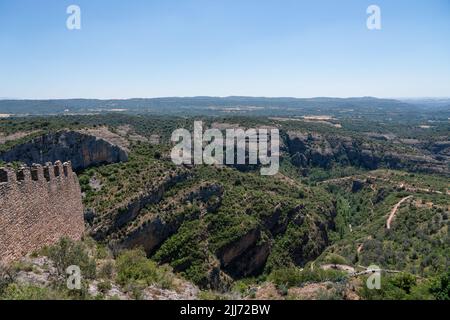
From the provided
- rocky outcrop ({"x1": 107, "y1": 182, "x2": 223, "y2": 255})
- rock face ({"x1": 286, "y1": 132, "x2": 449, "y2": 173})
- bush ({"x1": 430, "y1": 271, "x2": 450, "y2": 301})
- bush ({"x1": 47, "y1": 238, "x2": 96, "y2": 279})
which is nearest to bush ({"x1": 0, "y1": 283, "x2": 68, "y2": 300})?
bush ({"x1": 47, "y1": 238, "x2": 96, "y2": 279})

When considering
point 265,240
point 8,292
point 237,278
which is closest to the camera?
point 8,292

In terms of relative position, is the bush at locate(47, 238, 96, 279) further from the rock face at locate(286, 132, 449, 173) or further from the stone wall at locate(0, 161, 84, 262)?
the rock face at locate(286, 132, 449, 173)

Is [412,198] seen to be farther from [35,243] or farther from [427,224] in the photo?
[35,243]

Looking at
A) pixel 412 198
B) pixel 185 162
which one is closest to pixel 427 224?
pixel 412 198

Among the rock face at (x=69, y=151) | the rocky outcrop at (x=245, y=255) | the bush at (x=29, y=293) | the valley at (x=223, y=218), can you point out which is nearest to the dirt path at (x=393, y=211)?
the valley at (x=223, y=218)

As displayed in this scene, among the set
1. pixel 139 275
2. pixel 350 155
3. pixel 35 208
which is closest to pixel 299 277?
pixel 139 275

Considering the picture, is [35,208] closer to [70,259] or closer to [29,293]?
[70,259]
